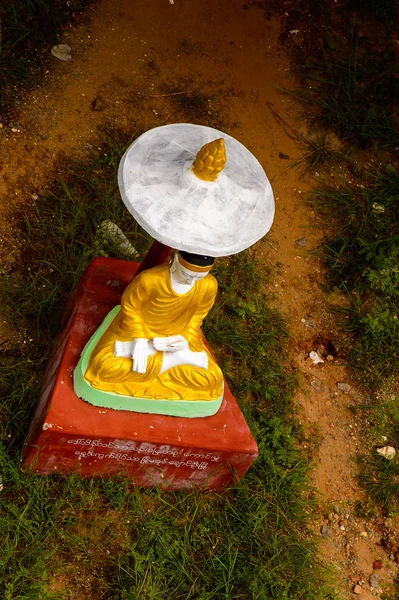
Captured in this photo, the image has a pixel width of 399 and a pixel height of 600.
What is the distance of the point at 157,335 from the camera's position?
3123 millimetres

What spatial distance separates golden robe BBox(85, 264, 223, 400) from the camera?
9.66 feet

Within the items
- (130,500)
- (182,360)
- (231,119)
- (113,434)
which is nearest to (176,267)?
(182,360)

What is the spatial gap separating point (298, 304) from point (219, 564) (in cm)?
176

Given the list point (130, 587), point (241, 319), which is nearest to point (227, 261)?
point (241, 319)

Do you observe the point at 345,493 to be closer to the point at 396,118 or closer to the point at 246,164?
the point at 246,164

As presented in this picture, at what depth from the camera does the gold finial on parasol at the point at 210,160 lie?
2512mm

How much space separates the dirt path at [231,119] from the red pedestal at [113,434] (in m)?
0.80

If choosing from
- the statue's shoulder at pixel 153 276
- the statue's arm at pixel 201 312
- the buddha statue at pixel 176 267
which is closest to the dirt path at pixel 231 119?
the buddha statue at pixel 176 267

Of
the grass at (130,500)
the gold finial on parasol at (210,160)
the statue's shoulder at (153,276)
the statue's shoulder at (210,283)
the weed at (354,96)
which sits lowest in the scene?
the grass at (130,500)

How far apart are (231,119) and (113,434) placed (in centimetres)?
270

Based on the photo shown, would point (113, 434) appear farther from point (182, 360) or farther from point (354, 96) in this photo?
point (354, 96)

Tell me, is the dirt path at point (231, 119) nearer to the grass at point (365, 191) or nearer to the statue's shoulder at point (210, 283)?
the grass at point (365, 191)

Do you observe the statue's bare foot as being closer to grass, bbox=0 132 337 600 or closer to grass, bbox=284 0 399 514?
Result: grass, bbox=0 132 337 600

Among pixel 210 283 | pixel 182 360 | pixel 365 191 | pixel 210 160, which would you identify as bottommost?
pixel 365 191
